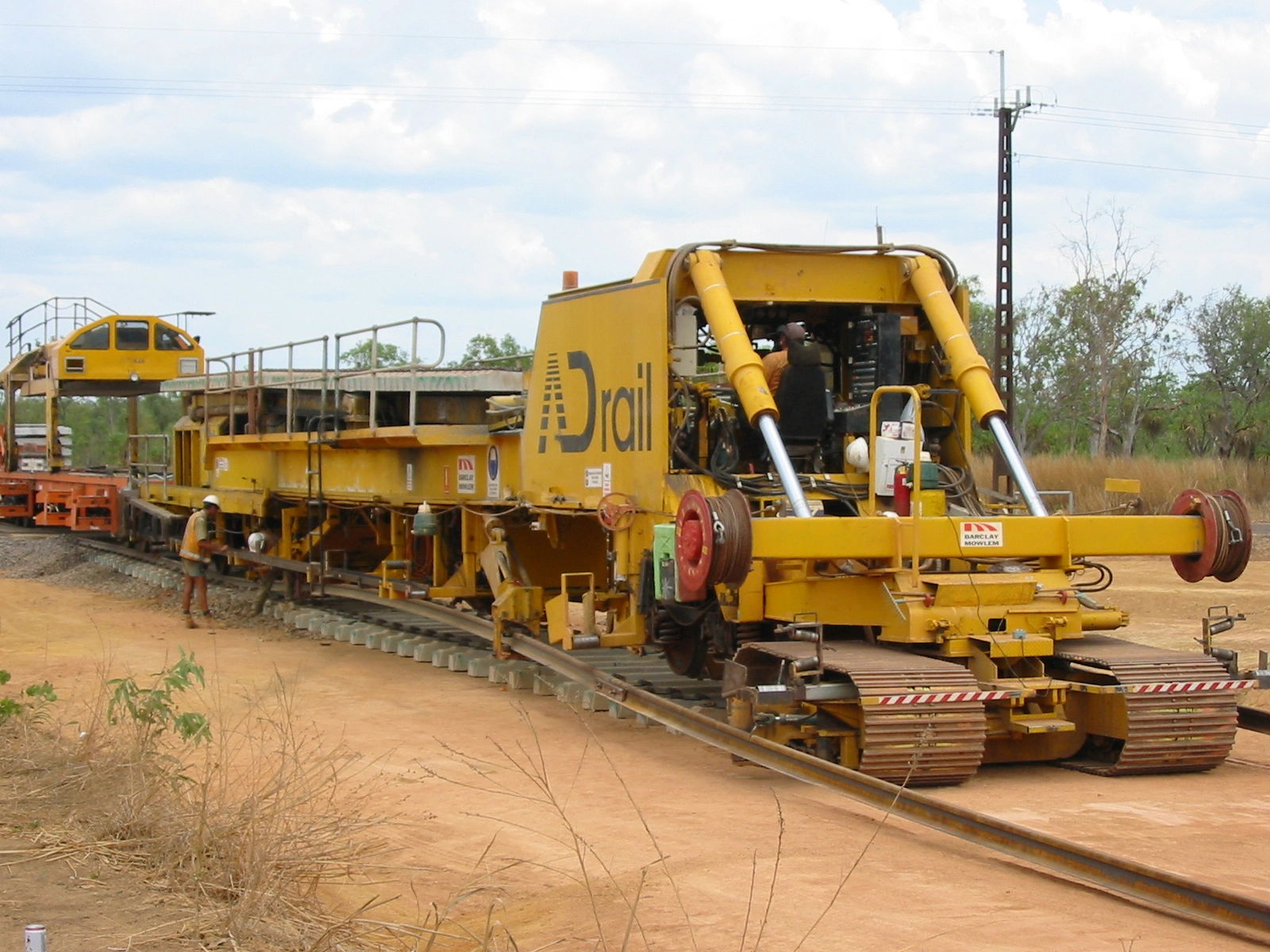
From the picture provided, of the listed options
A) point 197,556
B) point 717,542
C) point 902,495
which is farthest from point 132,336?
point 717,542

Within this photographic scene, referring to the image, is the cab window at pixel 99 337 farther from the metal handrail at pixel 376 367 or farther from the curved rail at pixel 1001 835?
the curved rail at pixel 1001 835

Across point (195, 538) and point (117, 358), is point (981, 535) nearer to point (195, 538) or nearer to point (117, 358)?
point (195, 538)

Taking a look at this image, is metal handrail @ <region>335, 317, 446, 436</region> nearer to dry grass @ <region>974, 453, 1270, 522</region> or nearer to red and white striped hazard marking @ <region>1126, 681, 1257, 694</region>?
red and white striped hazard marking @ <region>1126, 681, 1257, 694</region>

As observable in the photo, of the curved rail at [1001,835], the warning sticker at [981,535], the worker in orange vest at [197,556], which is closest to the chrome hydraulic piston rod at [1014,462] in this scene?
the warning sticker at [981,535]

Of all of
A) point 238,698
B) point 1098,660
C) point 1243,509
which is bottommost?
point 238,698

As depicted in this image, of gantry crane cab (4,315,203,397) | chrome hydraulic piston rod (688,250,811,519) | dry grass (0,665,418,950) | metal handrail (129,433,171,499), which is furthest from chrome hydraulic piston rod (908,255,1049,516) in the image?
gantry crane cab (4,315,203,397)

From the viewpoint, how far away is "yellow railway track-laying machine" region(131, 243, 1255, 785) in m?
8.30

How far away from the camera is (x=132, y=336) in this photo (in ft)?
77.3

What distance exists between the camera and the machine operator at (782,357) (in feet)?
33.1

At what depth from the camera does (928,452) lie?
1063 centimetres

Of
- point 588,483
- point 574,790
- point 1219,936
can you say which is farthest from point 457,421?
point 1219,936

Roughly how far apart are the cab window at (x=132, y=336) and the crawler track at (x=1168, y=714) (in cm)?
1815

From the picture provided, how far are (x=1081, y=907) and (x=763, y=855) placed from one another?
1.46 m

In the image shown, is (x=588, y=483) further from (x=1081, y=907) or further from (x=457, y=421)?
(x=1081, y=907)
